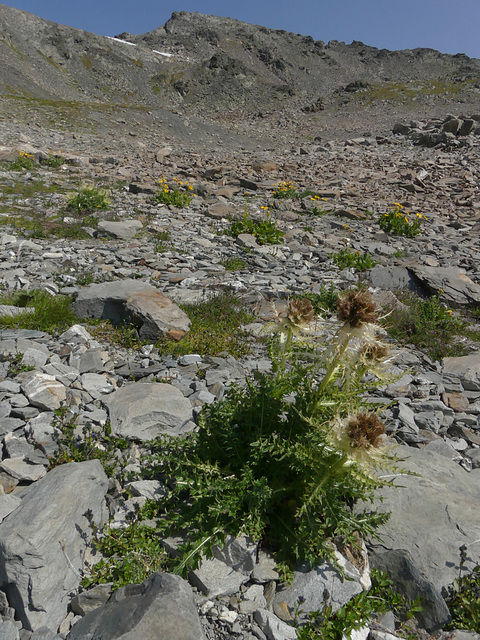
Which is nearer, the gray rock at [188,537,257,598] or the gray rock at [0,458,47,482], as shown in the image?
the gray rock at [188,537,257,598]

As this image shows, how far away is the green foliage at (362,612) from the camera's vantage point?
244 cm

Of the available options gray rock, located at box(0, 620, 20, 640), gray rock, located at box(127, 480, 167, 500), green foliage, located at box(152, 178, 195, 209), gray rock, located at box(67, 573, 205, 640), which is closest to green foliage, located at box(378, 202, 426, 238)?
green foliage, located at box(152, 178, 195, 209)

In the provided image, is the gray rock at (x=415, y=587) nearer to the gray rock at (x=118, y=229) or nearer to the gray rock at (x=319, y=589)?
the gray rock at (x=319, y=589)

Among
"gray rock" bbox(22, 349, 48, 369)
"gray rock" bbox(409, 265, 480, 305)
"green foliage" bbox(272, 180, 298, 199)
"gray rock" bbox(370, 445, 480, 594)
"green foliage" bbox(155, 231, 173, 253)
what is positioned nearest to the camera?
"gray rock" bbox(370, 445, 480, 594)

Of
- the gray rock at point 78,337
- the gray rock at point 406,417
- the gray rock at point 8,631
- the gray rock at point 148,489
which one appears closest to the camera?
the gray rock at point 8,631

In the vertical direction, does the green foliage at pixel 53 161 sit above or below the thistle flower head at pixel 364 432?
above

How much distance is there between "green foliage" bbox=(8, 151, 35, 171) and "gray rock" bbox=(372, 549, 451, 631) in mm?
16751

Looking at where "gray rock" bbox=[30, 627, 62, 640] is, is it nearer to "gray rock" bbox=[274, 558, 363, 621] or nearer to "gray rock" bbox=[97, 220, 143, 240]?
"gray rock" bbox=[274, 558, 363, 621]

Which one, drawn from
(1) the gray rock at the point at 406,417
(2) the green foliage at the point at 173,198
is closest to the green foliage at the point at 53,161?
(2) the green foliage at the point at 173,198

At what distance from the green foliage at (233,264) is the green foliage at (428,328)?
134 inches

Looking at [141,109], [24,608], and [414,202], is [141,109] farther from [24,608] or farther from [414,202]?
[24,608]

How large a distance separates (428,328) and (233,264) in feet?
13.6

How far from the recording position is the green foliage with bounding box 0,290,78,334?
561 cm

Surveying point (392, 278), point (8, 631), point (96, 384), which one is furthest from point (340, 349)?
point (392, 278)
